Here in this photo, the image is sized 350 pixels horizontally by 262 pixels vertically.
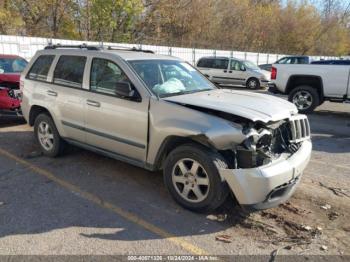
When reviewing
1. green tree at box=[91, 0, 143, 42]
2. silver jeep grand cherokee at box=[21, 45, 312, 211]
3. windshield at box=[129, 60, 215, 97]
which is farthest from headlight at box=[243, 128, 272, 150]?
green tree at box=[91, 0, 143, 42]

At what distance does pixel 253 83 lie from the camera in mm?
17812

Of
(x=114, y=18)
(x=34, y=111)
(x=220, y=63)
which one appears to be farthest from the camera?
(x=114, y=18)

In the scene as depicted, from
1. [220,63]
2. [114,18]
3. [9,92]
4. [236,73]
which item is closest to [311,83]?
[236,73]

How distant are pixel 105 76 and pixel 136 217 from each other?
2.04 meters

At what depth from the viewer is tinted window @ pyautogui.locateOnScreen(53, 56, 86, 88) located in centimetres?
514

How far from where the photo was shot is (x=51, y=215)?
3.87m

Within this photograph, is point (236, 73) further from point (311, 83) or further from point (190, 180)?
point (190, 180)

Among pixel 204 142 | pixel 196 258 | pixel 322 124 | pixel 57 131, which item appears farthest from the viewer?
pixel 322 124

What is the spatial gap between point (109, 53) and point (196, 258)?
9.80 ft

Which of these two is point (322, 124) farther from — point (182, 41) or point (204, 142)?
point (182, 41)

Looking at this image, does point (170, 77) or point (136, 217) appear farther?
point (170, 77)

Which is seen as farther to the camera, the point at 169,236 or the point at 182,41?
the point at 182,41

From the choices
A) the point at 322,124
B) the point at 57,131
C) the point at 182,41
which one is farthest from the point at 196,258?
the point at 182,41

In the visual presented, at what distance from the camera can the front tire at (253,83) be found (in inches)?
698
